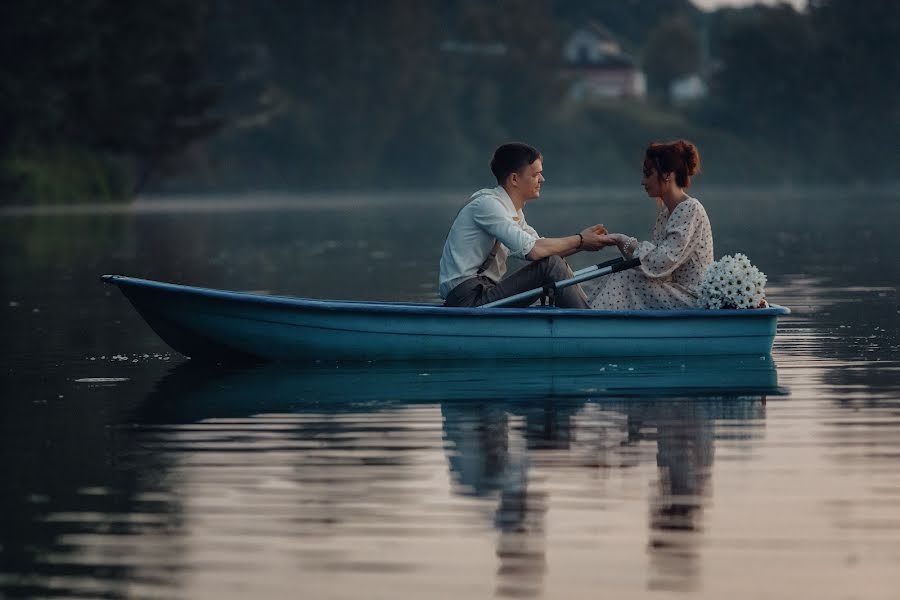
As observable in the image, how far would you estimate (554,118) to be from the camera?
378 feet

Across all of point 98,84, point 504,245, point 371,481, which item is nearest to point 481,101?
point 98,84

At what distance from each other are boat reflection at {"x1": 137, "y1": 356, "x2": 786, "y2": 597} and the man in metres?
0.56

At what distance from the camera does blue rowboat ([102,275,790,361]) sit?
13695 mm

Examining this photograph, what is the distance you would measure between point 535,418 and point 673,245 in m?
3.43

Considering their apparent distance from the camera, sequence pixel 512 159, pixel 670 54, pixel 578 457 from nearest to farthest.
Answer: pixel 578 457 < pixel 512 159 < pixel 670 54

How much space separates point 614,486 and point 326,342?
5589 mm

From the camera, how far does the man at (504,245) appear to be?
13719mm

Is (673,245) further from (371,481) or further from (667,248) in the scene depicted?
(371,481)

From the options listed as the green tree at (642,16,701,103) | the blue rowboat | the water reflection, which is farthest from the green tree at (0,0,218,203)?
the green tree at (642,16,701,103)

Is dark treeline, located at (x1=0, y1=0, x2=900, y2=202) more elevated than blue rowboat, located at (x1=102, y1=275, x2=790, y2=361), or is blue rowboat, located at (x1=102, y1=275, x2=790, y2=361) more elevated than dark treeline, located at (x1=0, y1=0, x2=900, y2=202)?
dark treeline, located at (x1=0, y1=0, x2=900, y2=202)

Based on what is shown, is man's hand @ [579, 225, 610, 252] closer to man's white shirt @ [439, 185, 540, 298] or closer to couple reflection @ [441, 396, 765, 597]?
man's white shirt @ [439, 185, 540, 298]

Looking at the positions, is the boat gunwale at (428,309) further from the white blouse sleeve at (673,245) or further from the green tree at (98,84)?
the green tree at (98,84)

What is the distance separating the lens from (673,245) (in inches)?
556

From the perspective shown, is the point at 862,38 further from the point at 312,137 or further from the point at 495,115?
the point at 312,137
